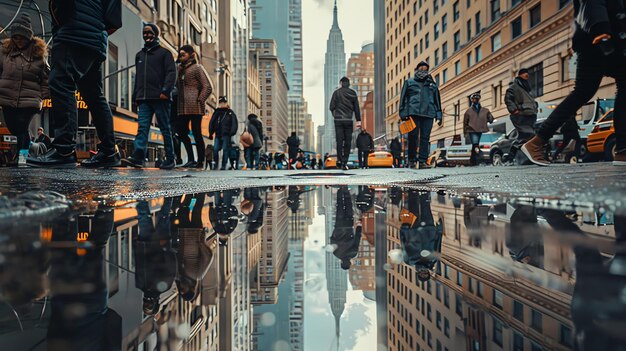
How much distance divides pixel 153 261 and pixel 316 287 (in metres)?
0.32

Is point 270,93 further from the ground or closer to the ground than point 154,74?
further from the ground

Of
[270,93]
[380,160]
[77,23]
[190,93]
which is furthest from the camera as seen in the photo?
[270,93]

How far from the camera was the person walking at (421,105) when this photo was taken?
8.22 meters

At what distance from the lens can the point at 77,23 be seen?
3.91m

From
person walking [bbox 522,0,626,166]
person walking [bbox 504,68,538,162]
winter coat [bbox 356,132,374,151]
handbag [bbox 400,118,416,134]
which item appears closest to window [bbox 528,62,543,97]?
winter coat [bbox 356,132,374,151]

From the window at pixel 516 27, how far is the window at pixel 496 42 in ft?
4.71

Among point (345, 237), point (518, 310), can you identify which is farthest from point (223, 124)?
point (518, 310)

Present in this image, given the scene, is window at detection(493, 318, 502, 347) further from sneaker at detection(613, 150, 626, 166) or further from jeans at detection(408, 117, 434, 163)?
jeans at detection(408, 117, 434, 163)

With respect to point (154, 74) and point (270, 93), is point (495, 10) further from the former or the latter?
point (270, 93)

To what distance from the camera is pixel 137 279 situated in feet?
2.13

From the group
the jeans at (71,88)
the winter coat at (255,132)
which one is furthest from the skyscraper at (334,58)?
the jeans at (71,88)

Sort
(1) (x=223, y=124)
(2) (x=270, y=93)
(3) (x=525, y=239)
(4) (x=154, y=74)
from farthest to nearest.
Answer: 1. (2) (x=270, y=93)
2. (1) (x=223, y=124)
3. (4) (x=154, y=74)
4. (3) (x=525, y=239)

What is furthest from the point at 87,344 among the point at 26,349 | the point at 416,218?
the point at 416,218

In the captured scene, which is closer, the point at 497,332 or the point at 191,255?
the point at 497,332
